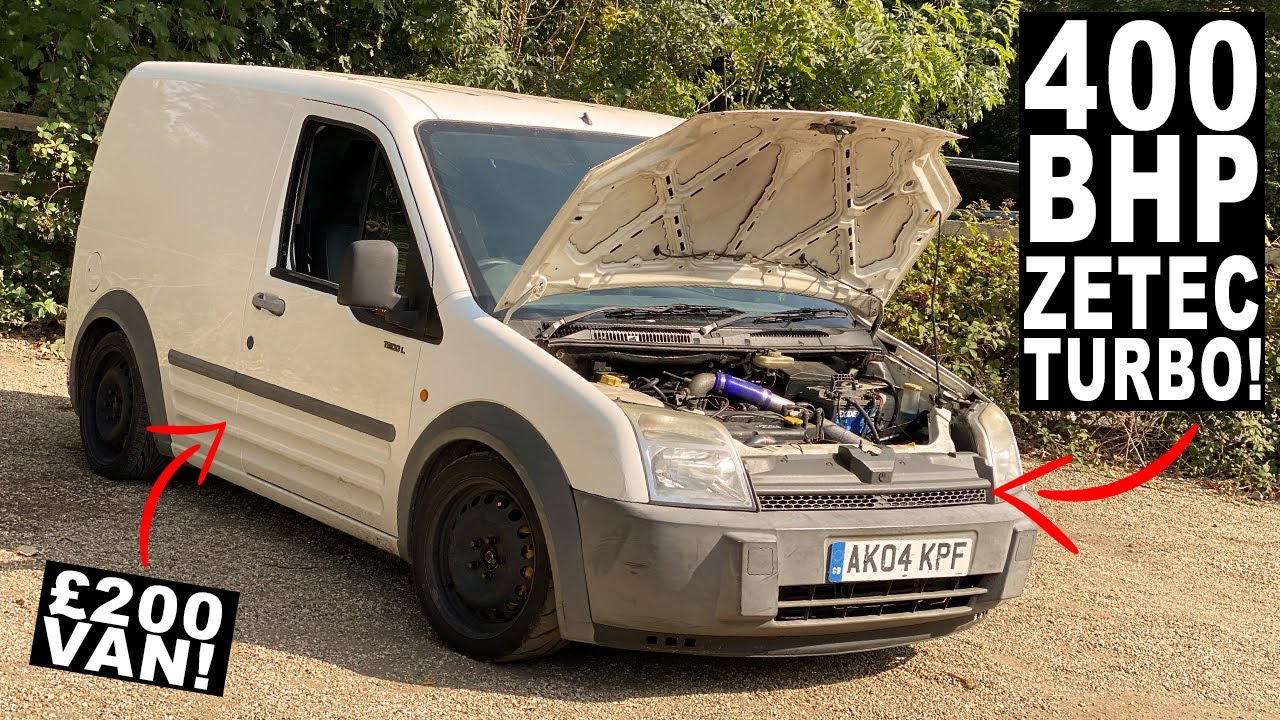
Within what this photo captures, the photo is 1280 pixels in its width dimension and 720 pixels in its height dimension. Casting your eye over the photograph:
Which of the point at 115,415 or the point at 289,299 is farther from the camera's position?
the point at 115,415

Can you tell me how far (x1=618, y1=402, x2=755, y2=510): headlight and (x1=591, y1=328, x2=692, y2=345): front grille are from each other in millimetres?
558

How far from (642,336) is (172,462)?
8.92 ft

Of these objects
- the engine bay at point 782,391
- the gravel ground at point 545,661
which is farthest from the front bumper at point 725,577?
the engine bay at point 782,391

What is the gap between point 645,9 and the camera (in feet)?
36.7

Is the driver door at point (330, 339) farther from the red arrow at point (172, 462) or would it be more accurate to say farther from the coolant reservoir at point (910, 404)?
the coolant reservoir at point (910, 404)

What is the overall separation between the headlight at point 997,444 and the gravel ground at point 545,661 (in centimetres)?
75

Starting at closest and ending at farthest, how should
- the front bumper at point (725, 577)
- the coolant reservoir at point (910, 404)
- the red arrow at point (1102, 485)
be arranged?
1. the front bumper at point (725, 577)
2. the coolant reservoir at point (910, 404)
3. the red arrow at point (1102, 485)

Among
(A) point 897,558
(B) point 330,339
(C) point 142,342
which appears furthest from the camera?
(C) point 142,342

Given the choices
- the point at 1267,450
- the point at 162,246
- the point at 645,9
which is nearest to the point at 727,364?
the point at 162,246

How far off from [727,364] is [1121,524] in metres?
3.49

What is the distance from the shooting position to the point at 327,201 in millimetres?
5883

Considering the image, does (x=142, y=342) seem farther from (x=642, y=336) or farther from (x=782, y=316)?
(x=782, y=316)

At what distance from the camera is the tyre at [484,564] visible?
4.64 m

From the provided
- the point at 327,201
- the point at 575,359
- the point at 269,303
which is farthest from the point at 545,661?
the point at 327,201
